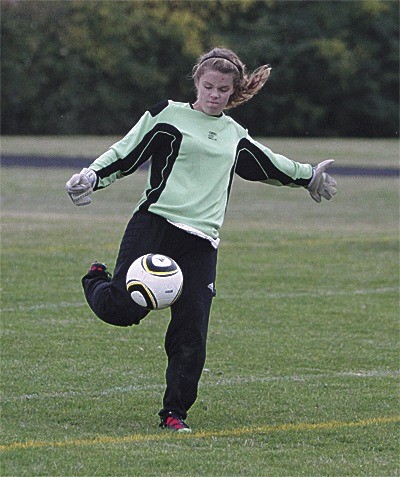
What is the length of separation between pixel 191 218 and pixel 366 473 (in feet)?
5.08

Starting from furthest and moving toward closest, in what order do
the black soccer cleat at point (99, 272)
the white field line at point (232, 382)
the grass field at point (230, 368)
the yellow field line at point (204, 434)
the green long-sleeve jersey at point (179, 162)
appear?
the white field line at point (232, 382) → the black soccer cleat at point (99, 272) → the green long-sleeve jersey at point (179, 162) → the yellow field line at point (204, 434) → the grass field at point (230, 368)

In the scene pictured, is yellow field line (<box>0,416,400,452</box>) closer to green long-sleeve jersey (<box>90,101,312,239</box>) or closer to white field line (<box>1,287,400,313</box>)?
green long-sleeve jersey (<box>90,101,312,239</box>)

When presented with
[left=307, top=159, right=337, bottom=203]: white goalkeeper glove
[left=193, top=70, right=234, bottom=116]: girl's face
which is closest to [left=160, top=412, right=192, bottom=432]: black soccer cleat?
[left=307, top=159, right=337, bottom=203]: white goalkeeper glove

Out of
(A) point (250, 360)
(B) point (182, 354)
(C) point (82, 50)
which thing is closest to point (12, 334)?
(A) point (250, 360)

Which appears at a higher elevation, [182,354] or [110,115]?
[110,115]

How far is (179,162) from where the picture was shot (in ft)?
19.8

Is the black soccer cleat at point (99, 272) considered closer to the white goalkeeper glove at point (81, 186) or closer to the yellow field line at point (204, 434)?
the white goalkeeper glove at point (81, 186)

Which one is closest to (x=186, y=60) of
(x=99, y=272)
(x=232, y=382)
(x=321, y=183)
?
(x=232, y=382)

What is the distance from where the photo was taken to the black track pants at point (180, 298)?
240 inches

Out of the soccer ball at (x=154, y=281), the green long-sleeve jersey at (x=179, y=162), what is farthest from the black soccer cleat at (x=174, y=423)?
the green long-sleeve jersey at (x=179, y=162)

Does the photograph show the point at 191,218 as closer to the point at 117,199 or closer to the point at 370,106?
the point at 117,199

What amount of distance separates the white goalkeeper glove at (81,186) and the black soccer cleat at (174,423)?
121 cm

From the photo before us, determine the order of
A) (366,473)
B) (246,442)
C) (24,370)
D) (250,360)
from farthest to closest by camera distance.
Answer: (250,360) < (24,370) < (246,442) < (366,473)

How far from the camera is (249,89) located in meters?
6.24
